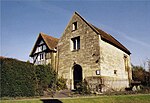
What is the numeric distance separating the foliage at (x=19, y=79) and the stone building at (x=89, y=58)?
18.5ft

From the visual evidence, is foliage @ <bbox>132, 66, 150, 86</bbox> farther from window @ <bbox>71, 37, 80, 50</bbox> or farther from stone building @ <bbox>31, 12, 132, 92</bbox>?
window @ <bbox>71, 37, 80, 50</bbox>

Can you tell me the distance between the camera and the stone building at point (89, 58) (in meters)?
21.2

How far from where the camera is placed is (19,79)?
53.4 ft

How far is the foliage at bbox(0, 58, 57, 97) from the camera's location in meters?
15.3

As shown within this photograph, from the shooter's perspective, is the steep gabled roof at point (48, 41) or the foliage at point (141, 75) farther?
the foliage at point (141, 75)

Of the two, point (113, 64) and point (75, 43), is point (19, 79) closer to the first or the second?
point (75, 43)

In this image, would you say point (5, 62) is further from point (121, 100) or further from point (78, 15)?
point (78, 15)

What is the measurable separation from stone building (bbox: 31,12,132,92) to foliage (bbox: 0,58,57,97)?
222 inches

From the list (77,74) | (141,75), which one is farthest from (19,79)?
(141,75)

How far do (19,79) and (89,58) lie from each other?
356 inches

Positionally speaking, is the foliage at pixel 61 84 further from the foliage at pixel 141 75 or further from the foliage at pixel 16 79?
the foliage at pixel 141 75

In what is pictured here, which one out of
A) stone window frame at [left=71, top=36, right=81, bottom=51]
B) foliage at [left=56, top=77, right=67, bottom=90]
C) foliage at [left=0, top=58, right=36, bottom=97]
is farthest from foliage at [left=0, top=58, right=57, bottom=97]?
stone window frame at [left=71, top=36, right=81, bottom=51]

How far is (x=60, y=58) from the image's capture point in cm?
2591

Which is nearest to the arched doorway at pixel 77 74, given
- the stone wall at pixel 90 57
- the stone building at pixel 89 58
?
the stone building at pixel 89 58
